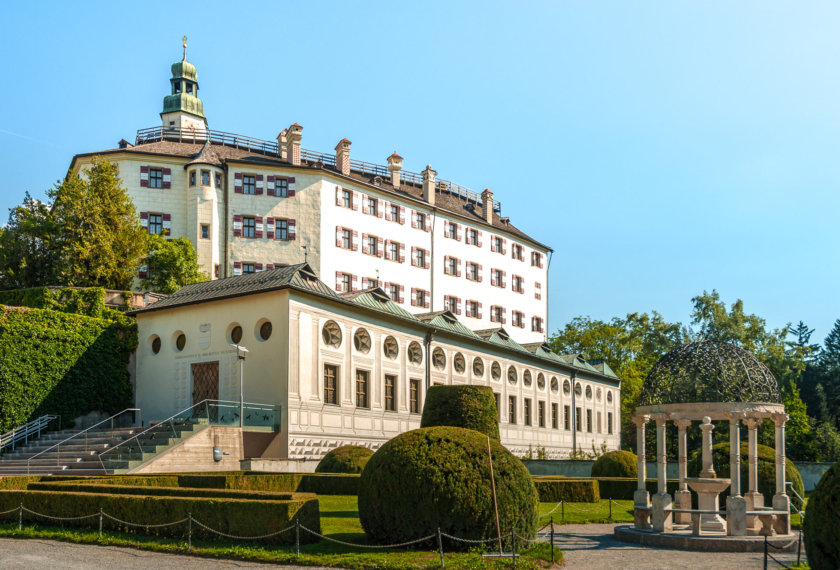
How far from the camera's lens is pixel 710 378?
1998cm

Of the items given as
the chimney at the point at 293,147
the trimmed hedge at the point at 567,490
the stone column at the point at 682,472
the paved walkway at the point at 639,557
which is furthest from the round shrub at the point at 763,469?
the chimney at the point at 293,147

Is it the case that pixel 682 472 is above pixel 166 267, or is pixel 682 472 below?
below

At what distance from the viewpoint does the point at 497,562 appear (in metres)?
12.8

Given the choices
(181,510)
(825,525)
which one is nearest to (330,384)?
(181,510)

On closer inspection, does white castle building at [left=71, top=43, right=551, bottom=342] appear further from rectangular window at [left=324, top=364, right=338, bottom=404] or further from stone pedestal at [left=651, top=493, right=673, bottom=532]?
stone pedestal at [left=651, top=493, right=673, bottom=532]

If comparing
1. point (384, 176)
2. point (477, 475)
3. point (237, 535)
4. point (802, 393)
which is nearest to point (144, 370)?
point (237, 535)

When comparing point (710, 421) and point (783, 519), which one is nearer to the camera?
point (783, 519)

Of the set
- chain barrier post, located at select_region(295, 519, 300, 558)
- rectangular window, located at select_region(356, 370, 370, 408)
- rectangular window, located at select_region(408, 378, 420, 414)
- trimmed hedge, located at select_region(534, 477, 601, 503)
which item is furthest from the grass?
rectangular window, located at select_region(408, 378, 420, 414)

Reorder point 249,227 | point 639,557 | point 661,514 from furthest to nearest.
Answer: point 249,227, point 661,514, point 639,557

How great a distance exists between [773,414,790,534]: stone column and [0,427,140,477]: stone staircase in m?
19.4

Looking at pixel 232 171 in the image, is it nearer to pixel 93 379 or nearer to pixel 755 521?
pixel 93 379

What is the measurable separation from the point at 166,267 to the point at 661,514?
3495 centimetres

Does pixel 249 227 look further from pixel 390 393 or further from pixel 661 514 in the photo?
pixel 661 514

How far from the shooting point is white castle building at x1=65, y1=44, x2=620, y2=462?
3341cm
